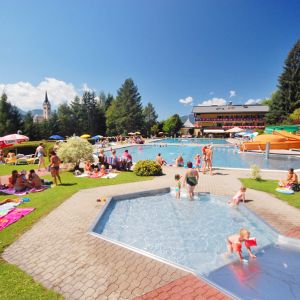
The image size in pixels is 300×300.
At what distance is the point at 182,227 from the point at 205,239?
108 cm

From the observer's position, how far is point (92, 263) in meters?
5.41

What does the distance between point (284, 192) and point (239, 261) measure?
6.49 metres

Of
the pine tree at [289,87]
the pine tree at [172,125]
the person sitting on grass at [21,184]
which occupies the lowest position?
the person sitting on grass at [21,184]

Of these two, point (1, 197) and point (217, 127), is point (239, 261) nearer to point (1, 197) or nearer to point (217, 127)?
point (1, 197)

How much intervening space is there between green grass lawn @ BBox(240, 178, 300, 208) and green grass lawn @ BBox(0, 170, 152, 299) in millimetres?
5681

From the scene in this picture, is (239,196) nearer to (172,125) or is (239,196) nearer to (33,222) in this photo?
(33,222)

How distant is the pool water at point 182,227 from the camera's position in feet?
21.6

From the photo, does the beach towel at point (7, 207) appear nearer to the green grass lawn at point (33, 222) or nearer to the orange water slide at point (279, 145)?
the green grass lawn at point (33, 222)

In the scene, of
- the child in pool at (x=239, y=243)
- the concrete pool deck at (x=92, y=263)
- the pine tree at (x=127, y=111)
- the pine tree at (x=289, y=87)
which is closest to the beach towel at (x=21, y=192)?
the concrete pool deck at (x=92, y=263)

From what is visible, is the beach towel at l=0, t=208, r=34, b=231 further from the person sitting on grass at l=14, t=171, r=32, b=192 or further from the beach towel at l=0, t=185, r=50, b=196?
the person sitting on grass at l=14, t=171, r=32, b=192

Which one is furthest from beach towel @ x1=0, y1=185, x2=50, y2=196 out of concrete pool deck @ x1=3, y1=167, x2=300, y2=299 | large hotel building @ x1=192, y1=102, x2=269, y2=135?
large hotel building @ x1=192, y1=102, x2=269, y2=135

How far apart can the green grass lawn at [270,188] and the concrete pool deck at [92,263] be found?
0.85 m

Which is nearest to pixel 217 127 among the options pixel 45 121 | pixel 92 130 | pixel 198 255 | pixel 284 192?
pixel 92 130

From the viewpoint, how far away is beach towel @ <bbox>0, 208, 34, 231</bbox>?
308 inches
